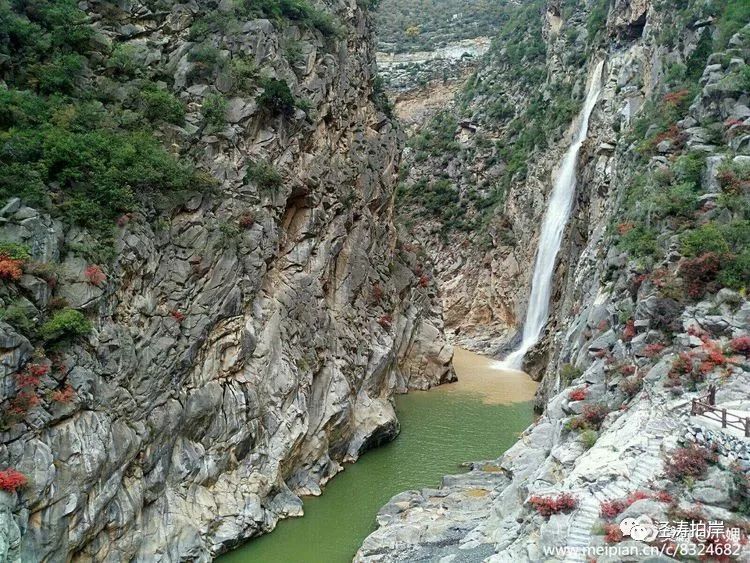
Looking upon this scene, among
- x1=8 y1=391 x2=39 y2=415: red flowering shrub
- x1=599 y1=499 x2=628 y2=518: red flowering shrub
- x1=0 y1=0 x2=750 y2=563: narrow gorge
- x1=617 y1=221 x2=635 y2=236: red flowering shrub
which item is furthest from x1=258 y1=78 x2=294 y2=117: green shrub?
x1=599 y1=499 x2=628 y2=518: red flowering shrub

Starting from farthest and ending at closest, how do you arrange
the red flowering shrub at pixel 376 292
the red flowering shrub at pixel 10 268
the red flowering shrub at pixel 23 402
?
the red flowering shrub at pixel 376 292, the red flowering shrub at pixel 10 268, the red flowering shrub at pixel 23 402

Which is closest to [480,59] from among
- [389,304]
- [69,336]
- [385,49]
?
[385,49]

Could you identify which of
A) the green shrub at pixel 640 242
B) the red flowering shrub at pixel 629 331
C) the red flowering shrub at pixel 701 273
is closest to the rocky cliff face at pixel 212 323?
the red flowering shrub at pixel 629 331

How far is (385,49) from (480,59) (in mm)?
15011

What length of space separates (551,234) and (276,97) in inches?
1086

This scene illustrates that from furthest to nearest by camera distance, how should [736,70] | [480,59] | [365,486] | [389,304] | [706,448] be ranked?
1. [480,59]
2. [389,304]
3. [365,486]
4. [736,70]
5. [706,448]

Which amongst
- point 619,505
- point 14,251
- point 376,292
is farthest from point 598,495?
point 376,292

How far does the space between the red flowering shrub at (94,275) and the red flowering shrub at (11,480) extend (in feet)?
16.1

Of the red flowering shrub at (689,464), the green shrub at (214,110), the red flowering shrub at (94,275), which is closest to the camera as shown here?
the red flowering shrub at (689,464)

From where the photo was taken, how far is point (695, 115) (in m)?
22.3

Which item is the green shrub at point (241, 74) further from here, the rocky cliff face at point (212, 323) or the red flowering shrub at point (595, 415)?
the red flowering shrub at point (595, 415)

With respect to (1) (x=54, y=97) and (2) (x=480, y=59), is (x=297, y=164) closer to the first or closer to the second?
(1) (x=54, y=97)

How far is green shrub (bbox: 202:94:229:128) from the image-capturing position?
2036 cm

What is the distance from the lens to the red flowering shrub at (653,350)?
1529cm
